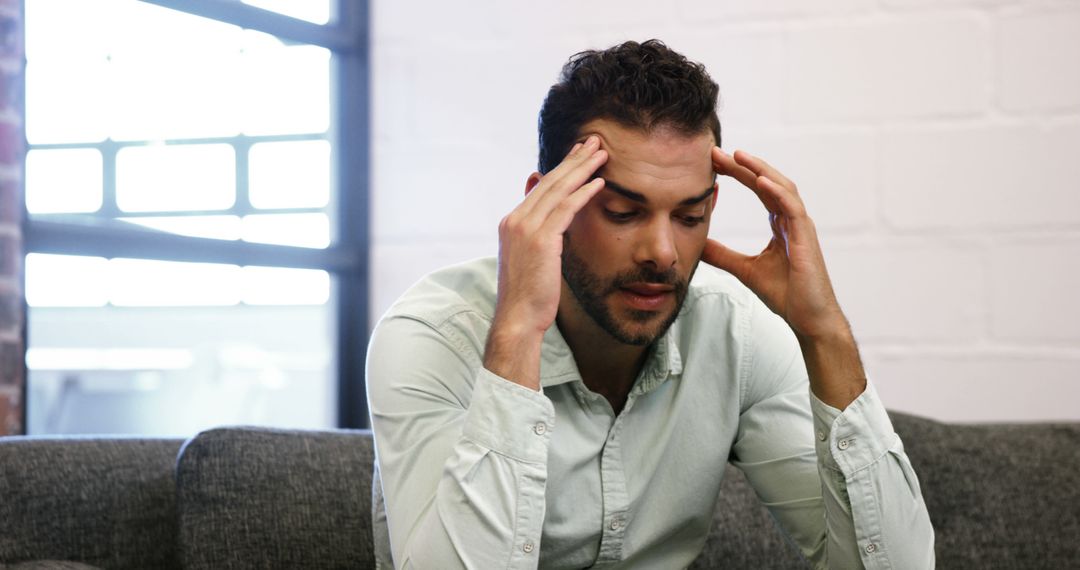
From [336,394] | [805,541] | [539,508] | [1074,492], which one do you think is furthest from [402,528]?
[336,394]

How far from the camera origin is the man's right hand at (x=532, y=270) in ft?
4.57

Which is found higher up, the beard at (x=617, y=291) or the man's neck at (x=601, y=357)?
the beard at (x=617, y=291)

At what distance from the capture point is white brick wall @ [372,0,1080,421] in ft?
7.19

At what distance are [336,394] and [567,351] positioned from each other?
1155mm

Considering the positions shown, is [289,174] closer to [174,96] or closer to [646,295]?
[174,96]

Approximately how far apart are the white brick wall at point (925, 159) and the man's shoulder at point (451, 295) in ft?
2.67

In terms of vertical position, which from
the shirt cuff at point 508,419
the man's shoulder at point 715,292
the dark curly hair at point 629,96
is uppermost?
the dark curly hair at point 629,96

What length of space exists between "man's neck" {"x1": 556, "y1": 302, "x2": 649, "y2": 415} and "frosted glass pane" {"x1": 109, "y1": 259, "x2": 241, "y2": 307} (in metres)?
0.95

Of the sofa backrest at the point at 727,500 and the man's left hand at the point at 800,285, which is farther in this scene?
the sofa backrest at the point at 727,500

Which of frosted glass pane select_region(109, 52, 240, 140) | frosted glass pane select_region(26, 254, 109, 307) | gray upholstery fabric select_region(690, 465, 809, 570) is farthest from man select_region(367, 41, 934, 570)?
frosted glass pane select_region(109, 52, 240, 140)

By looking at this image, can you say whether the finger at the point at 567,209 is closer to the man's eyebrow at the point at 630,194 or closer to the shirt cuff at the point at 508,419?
the man's eyebrow at the point at 630,194

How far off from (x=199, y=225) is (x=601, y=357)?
1.05 m

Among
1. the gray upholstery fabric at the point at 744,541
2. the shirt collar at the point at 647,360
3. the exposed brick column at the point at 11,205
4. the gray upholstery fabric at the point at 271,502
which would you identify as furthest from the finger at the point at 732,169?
the exposed brick column at the point at 11,205

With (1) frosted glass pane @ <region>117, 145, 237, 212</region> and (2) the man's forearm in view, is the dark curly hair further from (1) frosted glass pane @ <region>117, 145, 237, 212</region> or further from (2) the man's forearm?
(1) frosted glass pane @ <region>117, 145, 237, 212</region>
